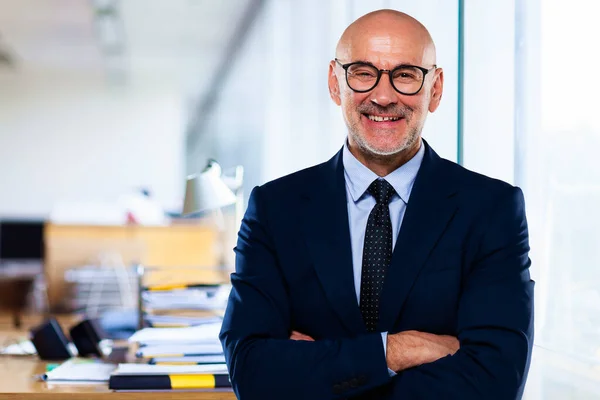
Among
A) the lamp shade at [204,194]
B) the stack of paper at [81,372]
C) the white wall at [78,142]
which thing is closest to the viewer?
the stack of paper at [81,372]

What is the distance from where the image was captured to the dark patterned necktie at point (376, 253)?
1.54 m

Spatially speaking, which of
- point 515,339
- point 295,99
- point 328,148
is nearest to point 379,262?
point 515,339

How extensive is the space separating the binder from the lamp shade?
726 millimetres

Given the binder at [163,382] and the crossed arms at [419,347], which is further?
the binder at [163,382]

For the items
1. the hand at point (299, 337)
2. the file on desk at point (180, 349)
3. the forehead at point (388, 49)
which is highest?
the forehead at point (388, 49)

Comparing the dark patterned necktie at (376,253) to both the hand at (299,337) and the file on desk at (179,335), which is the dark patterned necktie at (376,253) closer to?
the hand at (299,337)

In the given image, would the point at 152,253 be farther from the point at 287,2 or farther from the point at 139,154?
the point at 139,154

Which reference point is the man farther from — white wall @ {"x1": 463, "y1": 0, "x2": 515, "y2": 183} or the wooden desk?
the wooden desk

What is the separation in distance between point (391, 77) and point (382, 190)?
244 mm

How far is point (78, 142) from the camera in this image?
10.3 metres

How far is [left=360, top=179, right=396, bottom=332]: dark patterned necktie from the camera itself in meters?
1.54

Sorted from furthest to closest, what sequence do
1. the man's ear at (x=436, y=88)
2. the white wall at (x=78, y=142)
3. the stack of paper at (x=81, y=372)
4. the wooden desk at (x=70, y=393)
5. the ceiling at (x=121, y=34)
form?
the white wall at (x=78, y=142) → the ceiling at (x=121, y=34) → the stack of paper at (x=81, y=372) → the wooden desk at (x=70, y=393) → the man's ear at (x=436, y=88)

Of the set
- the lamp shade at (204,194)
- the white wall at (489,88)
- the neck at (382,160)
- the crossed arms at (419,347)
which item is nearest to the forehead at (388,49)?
the neck at (382,160)

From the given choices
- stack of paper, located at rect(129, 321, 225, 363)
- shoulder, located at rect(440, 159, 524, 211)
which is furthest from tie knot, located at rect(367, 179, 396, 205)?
stack of paper, located at rect(129, 321, 225, 363)
